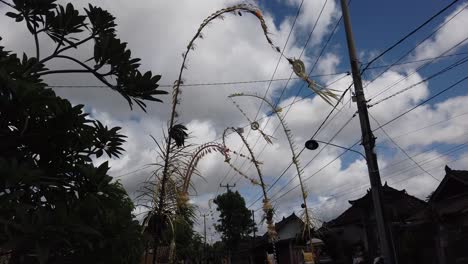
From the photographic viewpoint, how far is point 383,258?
10.6m


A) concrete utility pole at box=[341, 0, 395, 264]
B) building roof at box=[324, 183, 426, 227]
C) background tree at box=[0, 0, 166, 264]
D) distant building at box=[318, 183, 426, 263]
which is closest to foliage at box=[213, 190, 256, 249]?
distant building at box=[318, 183, 426, 263]

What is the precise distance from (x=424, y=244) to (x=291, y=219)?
24.3 m

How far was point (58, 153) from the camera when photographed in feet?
9.36

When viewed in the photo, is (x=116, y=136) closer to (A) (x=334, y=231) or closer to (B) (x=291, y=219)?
(A) (x=334, y=231)

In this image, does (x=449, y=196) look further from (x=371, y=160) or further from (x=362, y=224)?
(x=371, y=160)

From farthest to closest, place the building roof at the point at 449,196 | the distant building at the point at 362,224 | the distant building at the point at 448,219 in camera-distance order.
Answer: the distant building at the point at 362,224 < the building roof at the point at 449,196 < the distant building at the point at 448,219

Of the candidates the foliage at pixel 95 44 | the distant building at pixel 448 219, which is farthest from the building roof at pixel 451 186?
the foliage at pixel 95 44

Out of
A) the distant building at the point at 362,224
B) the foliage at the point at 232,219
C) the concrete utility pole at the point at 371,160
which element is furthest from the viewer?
the foliage at the point at 232,219

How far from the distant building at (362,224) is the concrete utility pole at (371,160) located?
10.7 metres

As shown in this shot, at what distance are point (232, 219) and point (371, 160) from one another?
43077 millimetres

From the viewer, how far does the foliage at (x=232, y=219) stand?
53.0 meters

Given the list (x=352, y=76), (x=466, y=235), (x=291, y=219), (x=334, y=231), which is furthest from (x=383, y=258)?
(x=291, y=219)

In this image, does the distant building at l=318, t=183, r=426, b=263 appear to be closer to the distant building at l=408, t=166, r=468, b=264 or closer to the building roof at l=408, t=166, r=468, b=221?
the building roof at l=408, t=166, r=468, b=221

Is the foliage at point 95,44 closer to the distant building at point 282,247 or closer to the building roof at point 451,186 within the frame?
the building roof at point 451,186
